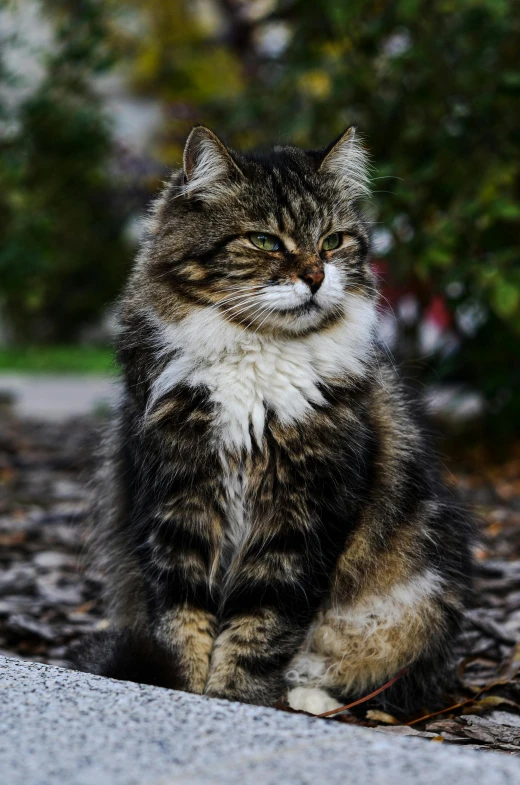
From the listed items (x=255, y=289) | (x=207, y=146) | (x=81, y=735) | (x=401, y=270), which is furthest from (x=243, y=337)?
(x=401, y=270)

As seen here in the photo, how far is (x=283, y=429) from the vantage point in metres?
2.65

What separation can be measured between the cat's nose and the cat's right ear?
36 centimetres

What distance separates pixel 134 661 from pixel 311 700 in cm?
61

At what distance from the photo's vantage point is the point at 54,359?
1281cm

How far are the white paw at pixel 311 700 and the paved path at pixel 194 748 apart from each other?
0.77 meters

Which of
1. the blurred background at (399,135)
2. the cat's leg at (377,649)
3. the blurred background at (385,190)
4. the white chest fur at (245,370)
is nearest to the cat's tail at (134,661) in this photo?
the cat's leg at (377,649)

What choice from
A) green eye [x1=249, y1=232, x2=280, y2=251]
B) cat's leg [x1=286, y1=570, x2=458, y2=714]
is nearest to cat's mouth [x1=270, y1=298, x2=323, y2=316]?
green eye [x1=249, y1=232, x2=280, y2=251]

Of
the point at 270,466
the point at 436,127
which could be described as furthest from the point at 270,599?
the point at 436,127

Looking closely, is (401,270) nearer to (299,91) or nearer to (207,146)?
(299,91)

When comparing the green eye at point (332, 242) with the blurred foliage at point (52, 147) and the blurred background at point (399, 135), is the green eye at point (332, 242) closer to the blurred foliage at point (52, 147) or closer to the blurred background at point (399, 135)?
the blurred background at point (399, 135)

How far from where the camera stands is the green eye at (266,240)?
275 centimetres

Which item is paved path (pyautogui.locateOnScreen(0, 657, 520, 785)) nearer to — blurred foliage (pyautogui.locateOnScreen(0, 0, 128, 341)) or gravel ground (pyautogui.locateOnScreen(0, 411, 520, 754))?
gravel ground (pyautogui.locateOnScreen(0, 411, 520, 754))

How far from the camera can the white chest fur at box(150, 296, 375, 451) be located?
2.64 m

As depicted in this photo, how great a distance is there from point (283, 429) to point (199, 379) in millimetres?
272
